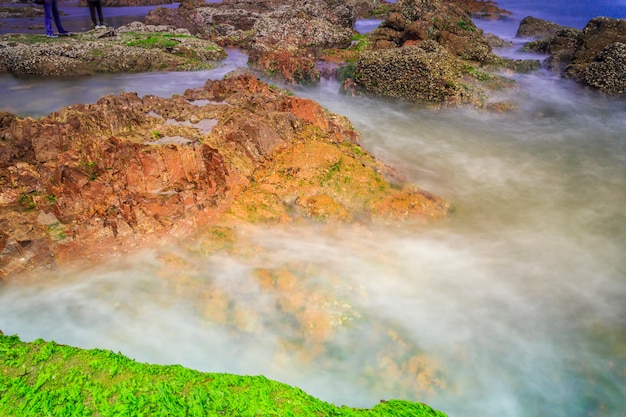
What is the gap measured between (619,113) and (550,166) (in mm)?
6579

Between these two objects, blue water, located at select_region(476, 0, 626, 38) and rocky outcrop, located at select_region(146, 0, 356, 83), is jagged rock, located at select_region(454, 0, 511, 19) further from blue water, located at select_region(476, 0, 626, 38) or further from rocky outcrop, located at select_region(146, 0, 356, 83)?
rocky outcrop, located at select_region(146, 0, 356, 83)

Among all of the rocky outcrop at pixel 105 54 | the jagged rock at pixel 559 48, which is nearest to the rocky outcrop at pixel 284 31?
the rocky outcrop at pixel 105 54

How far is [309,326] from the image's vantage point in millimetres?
5387

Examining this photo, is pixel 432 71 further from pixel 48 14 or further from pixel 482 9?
pixel 482 9

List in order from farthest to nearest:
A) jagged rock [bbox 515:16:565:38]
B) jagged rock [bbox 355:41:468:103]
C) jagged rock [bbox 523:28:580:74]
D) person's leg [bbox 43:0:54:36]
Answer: jagged rock [bbox 515:16:565:38] → person's leg [bbox 43:0:54:36] → jagged rock [bbox 523:28:580:74] → jagged rock [bbox 355:41:468:103]

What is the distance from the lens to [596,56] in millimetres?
16391

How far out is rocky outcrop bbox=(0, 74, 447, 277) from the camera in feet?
20.3

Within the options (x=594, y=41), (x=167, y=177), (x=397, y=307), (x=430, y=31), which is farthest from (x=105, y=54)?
(x=594, y=41)

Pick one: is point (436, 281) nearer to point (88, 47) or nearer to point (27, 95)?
point (27, 95)

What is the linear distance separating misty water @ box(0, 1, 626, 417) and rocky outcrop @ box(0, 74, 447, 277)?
1.47 ft

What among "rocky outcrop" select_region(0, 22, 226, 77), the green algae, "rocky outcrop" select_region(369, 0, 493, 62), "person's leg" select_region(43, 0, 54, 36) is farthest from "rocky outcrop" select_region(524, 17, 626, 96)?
"person's leg" select_region(43, 0, 54, 36)

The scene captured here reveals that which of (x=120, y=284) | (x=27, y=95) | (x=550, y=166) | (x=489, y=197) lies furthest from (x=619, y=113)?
(x=27, y=95)

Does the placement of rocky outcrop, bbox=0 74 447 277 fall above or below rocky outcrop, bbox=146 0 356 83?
below

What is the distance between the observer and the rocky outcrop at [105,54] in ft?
52.2
